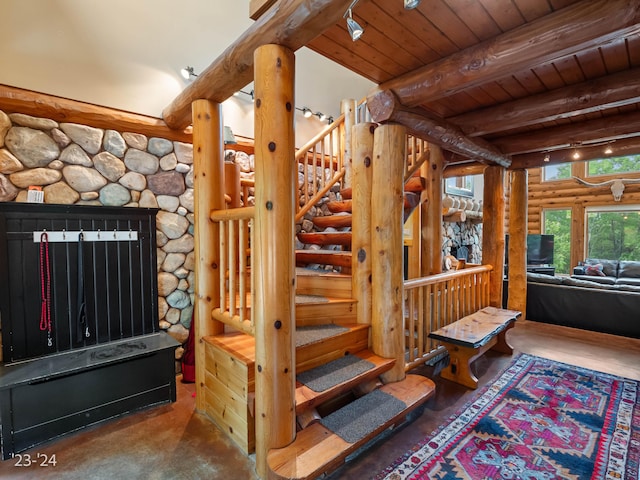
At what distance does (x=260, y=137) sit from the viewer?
1.64 m

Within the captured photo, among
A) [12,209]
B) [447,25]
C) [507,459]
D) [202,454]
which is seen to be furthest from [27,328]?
[447,25]

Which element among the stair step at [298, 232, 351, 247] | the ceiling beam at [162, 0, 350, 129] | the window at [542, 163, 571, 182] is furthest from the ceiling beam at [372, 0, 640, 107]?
the window at [542, 163, 571, 182]

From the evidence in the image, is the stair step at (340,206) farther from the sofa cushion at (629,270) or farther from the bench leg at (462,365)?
the sofa cushion at (629,270)

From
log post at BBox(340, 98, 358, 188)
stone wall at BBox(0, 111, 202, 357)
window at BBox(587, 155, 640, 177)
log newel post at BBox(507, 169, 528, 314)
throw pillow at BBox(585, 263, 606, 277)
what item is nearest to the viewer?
stone wall at BBox(0, 111, 202, 357)

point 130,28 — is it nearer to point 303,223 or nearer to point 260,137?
point 260,137

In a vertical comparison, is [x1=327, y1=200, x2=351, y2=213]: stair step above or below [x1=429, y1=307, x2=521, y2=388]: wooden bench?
above

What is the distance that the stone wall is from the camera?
2.26 meters

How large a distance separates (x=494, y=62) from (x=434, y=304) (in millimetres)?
2202

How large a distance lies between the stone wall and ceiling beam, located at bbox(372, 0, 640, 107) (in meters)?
2.15

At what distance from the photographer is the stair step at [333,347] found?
214 cm

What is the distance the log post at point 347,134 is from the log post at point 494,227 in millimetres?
1895

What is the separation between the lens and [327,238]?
10.8 feet

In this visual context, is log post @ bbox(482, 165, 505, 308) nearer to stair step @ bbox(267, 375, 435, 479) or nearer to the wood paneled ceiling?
the wood paneled ceiling

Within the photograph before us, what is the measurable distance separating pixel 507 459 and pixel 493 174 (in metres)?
3.47
